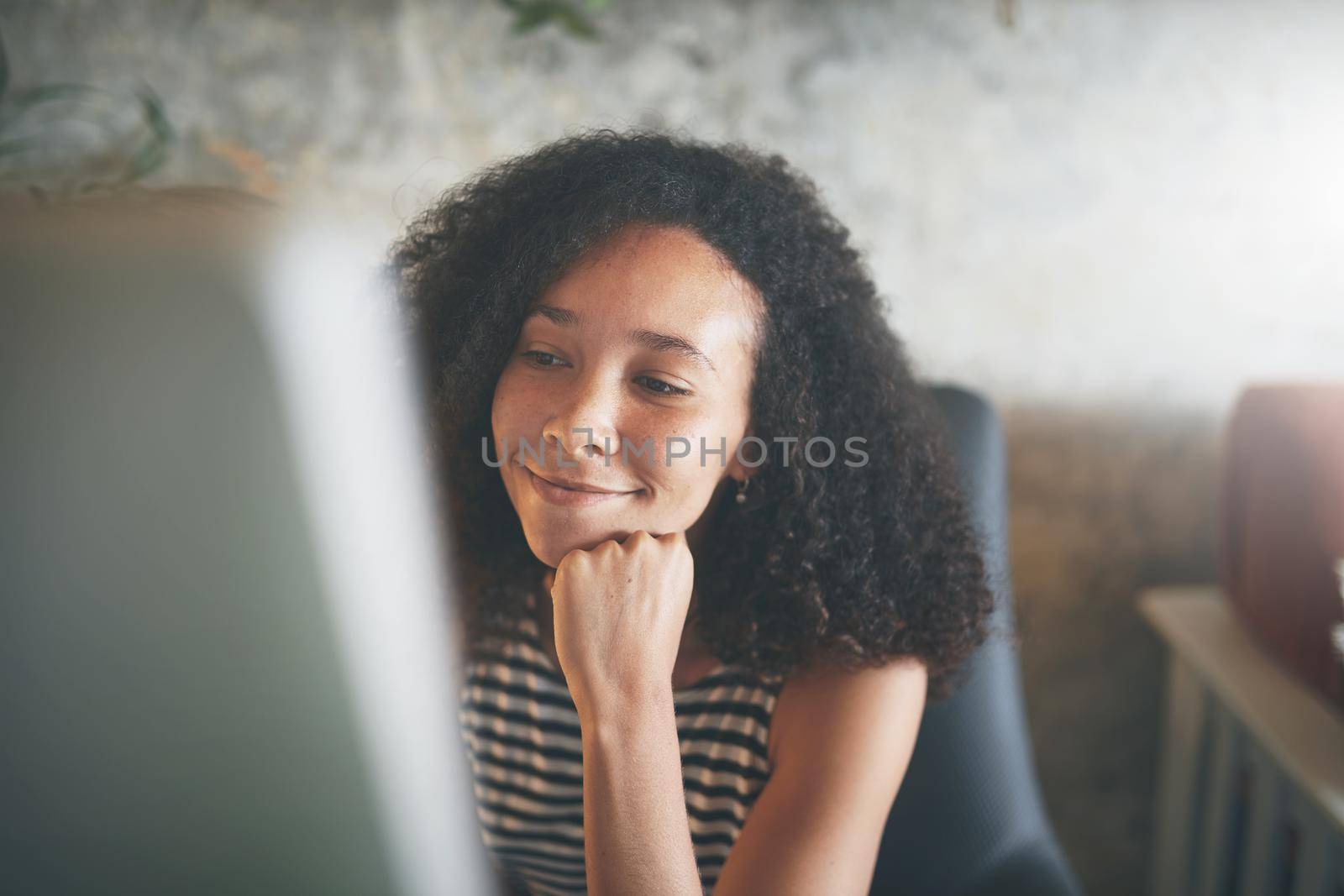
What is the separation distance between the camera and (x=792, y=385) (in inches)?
20.1

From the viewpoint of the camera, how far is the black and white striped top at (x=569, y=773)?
2.04 feet

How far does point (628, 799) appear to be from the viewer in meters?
0.41

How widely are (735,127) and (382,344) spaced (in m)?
0.82

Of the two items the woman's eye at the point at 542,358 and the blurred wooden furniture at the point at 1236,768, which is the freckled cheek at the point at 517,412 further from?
the blurred wooden furniture at the point at 1236,768

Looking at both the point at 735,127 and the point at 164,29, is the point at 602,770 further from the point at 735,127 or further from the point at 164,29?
the point at 164,29

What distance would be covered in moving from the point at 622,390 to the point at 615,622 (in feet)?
0.38

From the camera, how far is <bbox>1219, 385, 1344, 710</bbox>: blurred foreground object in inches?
33.7

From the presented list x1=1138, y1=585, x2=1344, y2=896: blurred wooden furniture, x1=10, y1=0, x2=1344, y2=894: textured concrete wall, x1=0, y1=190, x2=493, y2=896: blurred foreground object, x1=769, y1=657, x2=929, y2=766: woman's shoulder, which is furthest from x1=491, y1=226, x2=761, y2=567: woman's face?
x1=1138, y1=585, x2=1344, y2=896: blurred wooden furniture

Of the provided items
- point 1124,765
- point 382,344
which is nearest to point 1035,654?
point 1124,765

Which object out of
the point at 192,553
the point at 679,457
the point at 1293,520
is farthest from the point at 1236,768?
the point at 192,553

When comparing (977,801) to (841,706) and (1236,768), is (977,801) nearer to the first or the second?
(841,706)

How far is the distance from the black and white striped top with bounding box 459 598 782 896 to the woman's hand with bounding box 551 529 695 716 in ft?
0.75

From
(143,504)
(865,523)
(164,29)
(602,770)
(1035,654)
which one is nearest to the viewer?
(143,504)

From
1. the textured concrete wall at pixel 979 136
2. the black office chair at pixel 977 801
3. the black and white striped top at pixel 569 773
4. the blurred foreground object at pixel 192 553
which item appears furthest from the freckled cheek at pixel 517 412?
the textured concrete wall at pixel 979 136
